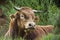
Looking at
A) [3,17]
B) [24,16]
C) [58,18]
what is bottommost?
[3,17]

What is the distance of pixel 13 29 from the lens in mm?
11914

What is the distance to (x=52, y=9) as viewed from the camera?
54.9 ft

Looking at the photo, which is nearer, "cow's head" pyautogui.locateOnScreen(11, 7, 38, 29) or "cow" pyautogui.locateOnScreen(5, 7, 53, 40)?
"cow's head" pyautogui.locateOnScreen(11, 7, 38, 29)

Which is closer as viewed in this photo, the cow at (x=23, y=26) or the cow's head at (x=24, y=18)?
the cow's head at (x=24, y=18)

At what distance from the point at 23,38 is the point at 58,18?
14.4 feet

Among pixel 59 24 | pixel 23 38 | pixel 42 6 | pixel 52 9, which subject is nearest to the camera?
pixel 59 24

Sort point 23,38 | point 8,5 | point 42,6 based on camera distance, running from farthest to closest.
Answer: point 8,5 → point 42,6 → point 23,38

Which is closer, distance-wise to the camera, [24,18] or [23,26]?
[23,26]

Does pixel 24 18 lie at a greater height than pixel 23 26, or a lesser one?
greater

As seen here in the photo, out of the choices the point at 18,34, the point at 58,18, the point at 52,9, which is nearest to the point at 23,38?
the point at 18,34

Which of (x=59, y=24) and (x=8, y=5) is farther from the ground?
(x=59, y=24)

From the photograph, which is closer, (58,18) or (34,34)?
(58,18)

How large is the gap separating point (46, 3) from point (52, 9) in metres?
1.09

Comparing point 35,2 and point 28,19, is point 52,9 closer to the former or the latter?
point 35,2
